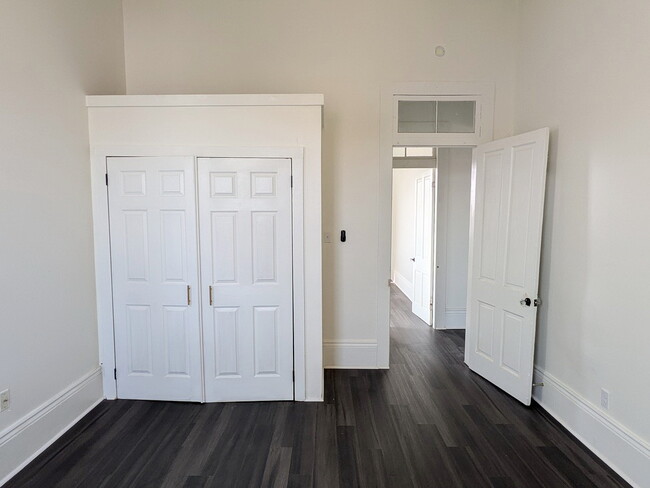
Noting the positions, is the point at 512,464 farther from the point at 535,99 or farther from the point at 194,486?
the point at 535,99

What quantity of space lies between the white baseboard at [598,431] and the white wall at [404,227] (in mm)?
3196

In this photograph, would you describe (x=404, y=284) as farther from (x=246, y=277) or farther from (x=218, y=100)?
(x=218, y=100)

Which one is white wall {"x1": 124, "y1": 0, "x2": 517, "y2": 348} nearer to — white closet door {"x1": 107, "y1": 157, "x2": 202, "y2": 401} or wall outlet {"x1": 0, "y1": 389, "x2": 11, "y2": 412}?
white closet door {"x1": 107, "y1": 157, "x2": 202, "y2": 401}

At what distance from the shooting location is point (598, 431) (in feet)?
7.41

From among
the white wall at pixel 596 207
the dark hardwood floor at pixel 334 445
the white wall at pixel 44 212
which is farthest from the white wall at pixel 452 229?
the white wall at pixel 44 212

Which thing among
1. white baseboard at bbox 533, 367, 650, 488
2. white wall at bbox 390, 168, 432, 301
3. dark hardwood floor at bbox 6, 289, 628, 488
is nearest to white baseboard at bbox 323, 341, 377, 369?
dark hardwood floor at bbox 6, 289, 628, 488

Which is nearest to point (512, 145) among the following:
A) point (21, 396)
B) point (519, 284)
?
point (519, 284)

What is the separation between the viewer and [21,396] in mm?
2141

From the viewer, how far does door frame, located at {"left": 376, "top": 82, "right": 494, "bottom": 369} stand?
10.8 ft

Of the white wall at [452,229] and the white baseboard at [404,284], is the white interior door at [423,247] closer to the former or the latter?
the white wall at [452,229]

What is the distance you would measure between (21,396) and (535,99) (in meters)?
4.47

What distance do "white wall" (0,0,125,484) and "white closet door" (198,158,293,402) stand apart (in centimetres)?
92

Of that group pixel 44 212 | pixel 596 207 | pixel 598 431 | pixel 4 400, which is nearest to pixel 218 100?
pixel 44 212

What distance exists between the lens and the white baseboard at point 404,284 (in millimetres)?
6361
